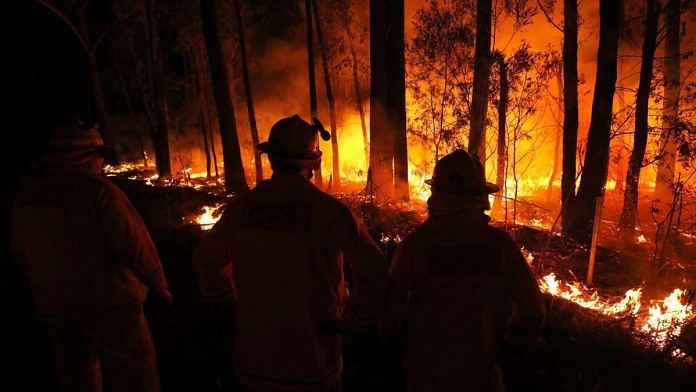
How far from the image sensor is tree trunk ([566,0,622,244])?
911 centimetres

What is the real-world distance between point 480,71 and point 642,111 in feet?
12.8

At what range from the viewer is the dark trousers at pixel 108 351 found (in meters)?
3.09

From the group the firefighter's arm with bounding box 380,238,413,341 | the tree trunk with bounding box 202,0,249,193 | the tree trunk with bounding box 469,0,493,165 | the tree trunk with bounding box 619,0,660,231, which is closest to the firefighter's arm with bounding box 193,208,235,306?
the firefighter's arm with bounding box 380,238,413,341

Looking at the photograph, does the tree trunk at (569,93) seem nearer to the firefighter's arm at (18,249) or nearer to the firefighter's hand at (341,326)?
the firefighter's hand at (341,326)

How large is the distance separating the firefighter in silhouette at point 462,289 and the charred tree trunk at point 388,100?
1098 cm

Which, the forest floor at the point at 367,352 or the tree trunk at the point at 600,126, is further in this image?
the tree trunk at the point at 600,126

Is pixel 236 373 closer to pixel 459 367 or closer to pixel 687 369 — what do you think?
pixel 459 367

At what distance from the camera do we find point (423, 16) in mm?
13102

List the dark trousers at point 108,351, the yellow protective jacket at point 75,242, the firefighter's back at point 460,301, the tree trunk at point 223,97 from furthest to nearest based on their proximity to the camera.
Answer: the tree trunk at point 223,97, the dark trousers at point 108,351, the yellow protective jacket at point 75,242, the firefighter's back at point 460,301

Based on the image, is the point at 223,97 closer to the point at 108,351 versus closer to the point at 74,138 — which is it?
the point at 74,138

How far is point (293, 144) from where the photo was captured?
2527 mm

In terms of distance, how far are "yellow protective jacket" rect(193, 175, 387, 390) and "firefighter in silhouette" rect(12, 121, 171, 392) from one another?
1.02 metres

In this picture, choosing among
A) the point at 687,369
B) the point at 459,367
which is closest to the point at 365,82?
the point at 687,369

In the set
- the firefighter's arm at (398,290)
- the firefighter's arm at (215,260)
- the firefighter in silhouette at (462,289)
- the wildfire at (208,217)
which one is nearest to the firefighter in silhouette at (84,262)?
the firefighter's arm at (215,260)
